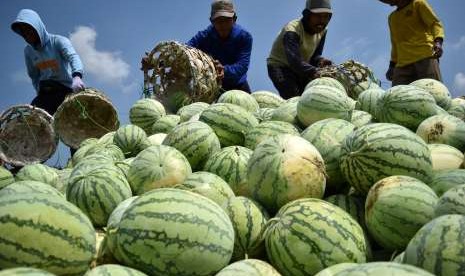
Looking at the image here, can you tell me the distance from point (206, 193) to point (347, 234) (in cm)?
83

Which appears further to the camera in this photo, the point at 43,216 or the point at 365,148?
the point at 365,148

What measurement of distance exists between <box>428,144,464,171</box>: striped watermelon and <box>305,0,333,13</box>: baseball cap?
4.86 metres

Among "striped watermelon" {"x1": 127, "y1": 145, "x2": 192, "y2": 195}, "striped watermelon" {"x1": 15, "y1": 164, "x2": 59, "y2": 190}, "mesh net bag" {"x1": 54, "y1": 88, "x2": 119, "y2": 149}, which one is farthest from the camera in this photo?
"mesh net bag" {"x1": 54, "y1": 88, "x2": 119, "y2": 149}

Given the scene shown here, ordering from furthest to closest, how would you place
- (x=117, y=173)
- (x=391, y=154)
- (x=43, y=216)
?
(x=117, y=173) → (x=391, y=154) → (x=43, y=216)

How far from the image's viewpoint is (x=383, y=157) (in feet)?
8.36

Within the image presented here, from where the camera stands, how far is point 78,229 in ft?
6.21

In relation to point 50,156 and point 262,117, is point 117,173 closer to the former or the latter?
point 262,117

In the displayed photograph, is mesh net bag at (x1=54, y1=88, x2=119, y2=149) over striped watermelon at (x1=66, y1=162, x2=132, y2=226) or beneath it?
beneath

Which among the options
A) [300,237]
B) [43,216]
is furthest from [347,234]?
[43,216]

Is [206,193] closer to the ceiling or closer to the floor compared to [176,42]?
closer to the floor

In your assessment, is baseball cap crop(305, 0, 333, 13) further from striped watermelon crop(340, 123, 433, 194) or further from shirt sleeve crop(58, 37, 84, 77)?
striped watermelon crop(340, 123, 433, 194)

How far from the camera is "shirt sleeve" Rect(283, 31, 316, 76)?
7160 millimetres

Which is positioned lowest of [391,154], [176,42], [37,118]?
[37,118]

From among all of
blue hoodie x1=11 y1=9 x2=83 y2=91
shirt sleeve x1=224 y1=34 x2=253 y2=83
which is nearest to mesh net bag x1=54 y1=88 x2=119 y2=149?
blue hoodie x1=11 y1=9 x2=83 y2=91
